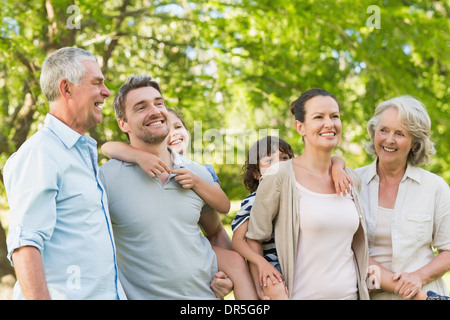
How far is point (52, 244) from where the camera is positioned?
7.02 feet

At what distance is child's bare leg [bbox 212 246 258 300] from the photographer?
9.18 ft

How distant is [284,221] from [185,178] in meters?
0.58

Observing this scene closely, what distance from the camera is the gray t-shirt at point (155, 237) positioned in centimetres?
266

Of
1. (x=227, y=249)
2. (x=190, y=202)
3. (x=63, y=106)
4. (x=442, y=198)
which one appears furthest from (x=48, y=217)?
(x=442, y=198)

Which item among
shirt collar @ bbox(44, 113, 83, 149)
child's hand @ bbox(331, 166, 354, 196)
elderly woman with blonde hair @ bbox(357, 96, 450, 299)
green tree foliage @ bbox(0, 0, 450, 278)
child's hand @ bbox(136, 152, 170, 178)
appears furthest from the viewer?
green tree foliage @ bbox(0, 0, 450, 278)

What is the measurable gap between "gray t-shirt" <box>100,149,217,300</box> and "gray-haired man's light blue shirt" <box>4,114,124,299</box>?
28 centimetres

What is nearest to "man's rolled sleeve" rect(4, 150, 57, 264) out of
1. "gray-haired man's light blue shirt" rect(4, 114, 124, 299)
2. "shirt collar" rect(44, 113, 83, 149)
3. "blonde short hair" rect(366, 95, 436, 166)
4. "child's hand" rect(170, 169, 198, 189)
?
"gray-haired man's light blue shirt" rect(4, 114, 124, 299)

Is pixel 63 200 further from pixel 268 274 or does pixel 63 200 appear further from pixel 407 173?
pixel 407 173

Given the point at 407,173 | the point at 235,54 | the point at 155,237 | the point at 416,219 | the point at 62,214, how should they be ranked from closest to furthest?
the point at 62,214 < the point at 155,237 < the point at 416,219 < the point at 407,173 < the point at 235,54

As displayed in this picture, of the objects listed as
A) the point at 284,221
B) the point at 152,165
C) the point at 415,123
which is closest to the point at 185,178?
the point at 152,165

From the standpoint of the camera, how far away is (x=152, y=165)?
266 centimetres

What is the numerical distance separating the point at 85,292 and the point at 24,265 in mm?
326

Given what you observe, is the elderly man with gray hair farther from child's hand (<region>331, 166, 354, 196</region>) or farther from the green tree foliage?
the green tree foliage
